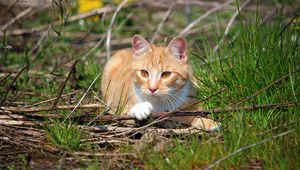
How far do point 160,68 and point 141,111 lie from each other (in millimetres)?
491

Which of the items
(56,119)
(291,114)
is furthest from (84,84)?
(291,114)

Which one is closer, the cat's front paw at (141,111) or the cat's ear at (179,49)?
the cat's front paw at (141,111)

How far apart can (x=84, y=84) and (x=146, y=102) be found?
Answer: 65.0 inches

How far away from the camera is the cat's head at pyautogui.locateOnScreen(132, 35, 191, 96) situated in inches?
177

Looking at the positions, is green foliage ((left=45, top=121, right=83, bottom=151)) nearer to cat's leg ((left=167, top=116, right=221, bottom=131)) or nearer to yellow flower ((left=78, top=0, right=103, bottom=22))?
cat's leg ((left=167, top=116, right=221, bottom=131))

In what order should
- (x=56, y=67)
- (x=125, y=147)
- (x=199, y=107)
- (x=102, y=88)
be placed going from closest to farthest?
(x=125, y=147) → (x=199, y=107) → (x=102, y=88) → (x=56, y=67)

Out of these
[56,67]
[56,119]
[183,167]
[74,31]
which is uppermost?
[74,31]

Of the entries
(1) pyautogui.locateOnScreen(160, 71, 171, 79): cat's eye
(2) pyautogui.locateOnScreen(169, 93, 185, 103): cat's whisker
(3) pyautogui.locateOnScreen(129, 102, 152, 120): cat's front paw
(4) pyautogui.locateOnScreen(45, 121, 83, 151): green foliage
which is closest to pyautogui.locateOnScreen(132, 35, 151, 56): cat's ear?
(1) pyautogui.locateOnScreen(160, 71, 171, 79): cat's eye

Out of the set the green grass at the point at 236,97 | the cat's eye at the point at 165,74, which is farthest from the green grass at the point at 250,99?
the cat's eye at the point at 165,74

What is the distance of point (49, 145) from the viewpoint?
161 inches

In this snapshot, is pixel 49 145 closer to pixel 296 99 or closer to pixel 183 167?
pixel 183 167

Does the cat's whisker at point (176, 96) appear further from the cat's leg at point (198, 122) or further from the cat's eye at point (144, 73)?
the cat's eye at point (144, 73)

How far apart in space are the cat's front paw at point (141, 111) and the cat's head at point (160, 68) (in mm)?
158

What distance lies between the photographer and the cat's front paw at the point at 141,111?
4250 mm
